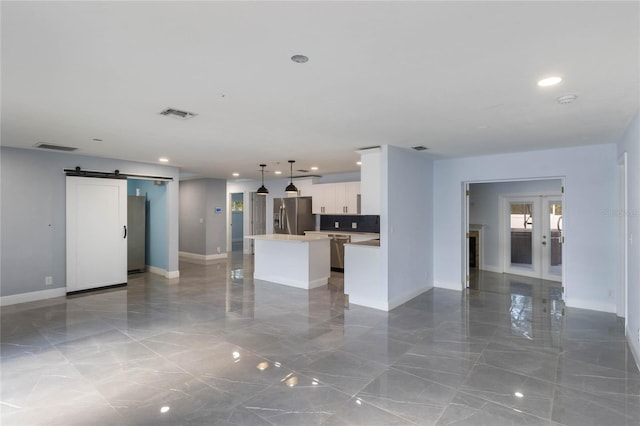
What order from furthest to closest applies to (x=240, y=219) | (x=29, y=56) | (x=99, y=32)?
(x=240, y=219) < (x=29, y=56) < (x=99, y=32)

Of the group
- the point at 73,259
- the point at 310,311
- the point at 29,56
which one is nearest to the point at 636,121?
the point at 310,311

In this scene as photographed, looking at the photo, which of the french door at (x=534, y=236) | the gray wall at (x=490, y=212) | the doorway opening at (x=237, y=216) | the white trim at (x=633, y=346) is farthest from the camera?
the doorway opening at (x=237, y=216)

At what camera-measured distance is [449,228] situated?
632 centimetres

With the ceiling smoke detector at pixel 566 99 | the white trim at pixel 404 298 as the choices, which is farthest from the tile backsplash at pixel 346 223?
the ceiling smoke detector at pixel 566 99

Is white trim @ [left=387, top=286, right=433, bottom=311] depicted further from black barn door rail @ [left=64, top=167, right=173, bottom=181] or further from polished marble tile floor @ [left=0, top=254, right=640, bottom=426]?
black barn door rail @ [left=64, top=167, right=173, bottom=181]

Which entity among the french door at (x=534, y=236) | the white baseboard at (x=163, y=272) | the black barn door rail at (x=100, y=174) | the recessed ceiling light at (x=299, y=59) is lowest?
the white baseboard at (x=163, y=272)

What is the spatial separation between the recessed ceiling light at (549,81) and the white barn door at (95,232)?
270 inches

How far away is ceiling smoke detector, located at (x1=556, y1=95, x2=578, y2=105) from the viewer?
2873 millimetres

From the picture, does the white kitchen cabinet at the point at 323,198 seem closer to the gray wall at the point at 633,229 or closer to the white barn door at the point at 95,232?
the white barn door at the point at 95,232

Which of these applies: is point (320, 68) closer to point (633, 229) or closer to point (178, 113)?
point (178, 113)

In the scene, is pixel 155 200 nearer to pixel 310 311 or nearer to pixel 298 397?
pixel 310 311

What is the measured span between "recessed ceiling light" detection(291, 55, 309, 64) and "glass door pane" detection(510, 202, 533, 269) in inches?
281

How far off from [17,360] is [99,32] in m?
3.36

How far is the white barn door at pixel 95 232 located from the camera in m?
5.91
